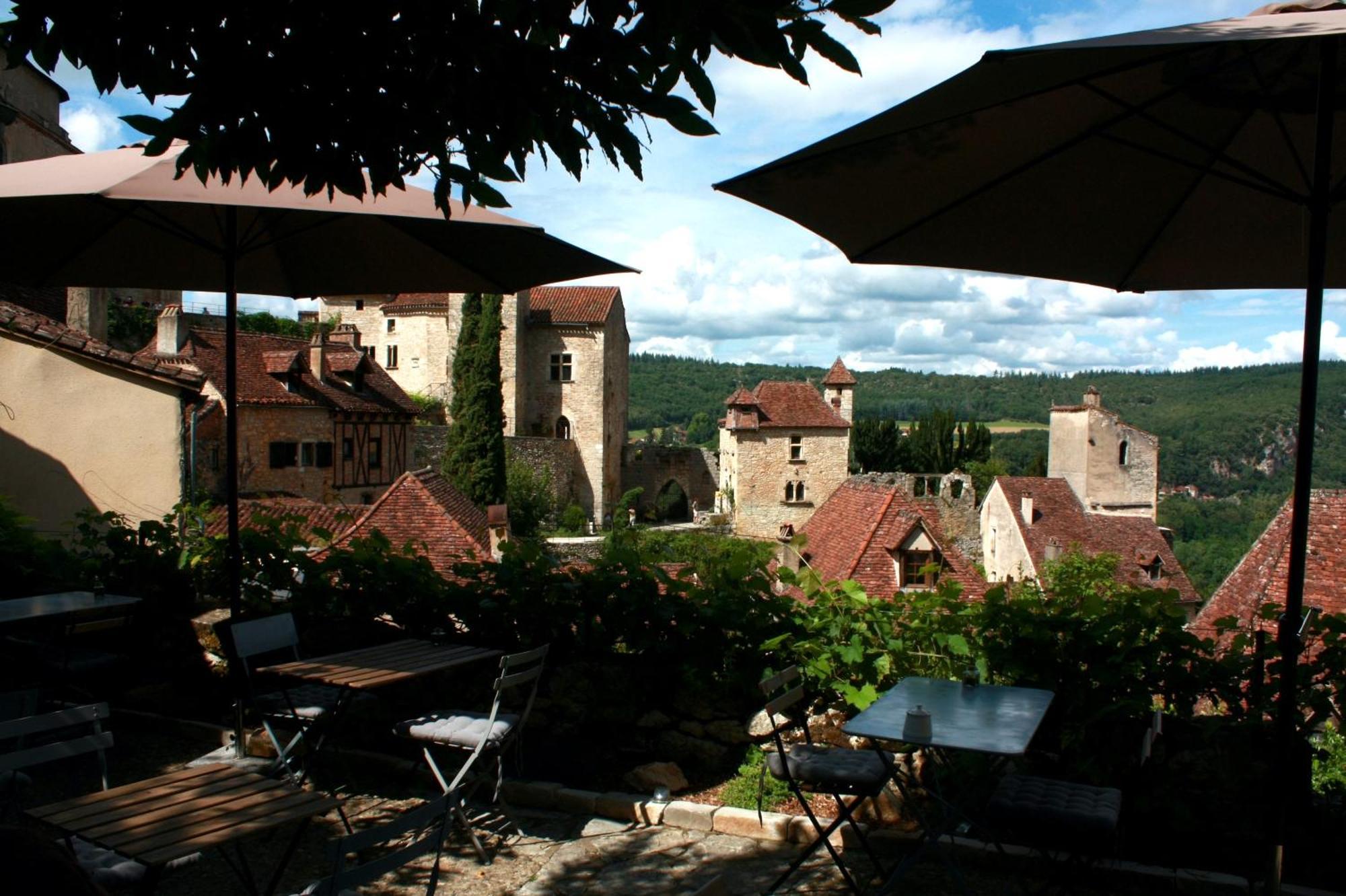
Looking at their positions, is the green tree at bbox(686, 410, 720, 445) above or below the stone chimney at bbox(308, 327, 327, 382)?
below

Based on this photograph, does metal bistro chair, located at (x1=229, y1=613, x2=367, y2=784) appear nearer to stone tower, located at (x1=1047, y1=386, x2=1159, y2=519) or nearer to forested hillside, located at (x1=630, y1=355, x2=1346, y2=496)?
forested hillside, located at (x1=630, y1=355, x2=1346, y2=496)

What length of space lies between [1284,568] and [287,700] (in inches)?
539

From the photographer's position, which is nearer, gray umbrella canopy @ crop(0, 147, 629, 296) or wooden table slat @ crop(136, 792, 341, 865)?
wooden table slat @ crop(136, 792, 341, 865)

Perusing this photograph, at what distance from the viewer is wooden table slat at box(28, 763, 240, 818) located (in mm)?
2670

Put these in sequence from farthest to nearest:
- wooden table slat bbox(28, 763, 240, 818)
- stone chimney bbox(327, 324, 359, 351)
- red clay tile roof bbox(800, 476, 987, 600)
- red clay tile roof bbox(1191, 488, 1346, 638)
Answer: stone chimney bbox(327, 324, 359, 351) → red clay tile roof bbox(800, 476, 987, 600) → red clay tile roof bbox(1191, 488, 1346, 638) → wooden table slat bbox(28, 763, 240, 818)

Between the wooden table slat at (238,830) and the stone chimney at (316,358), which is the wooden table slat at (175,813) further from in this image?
the stone chimney at (316,358)

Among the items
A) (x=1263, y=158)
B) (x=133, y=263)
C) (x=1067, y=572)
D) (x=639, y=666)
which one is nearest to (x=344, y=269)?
(x=133, y=263)

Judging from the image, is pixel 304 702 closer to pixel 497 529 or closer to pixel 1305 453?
pixel 1305 453

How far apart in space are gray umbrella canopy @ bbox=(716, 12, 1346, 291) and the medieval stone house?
12.3 meters

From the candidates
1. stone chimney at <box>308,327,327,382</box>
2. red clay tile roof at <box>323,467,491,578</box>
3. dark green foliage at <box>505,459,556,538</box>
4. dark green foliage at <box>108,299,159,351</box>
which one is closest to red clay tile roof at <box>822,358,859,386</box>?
dark green foliage at <box>505,459,556,538</box>

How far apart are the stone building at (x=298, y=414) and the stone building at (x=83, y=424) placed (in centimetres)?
1386

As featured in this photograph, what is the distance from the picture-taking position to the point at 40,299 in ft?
47.6

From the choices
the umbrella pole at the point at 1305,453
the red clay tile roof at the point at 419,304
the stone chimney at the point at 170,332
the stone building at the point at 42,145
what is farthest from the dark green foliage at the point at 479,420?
the umbrella pole at the point at 1305,453

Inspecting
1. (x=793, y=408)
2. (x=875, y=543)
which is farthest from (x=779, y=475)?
(x=875, y=543)
